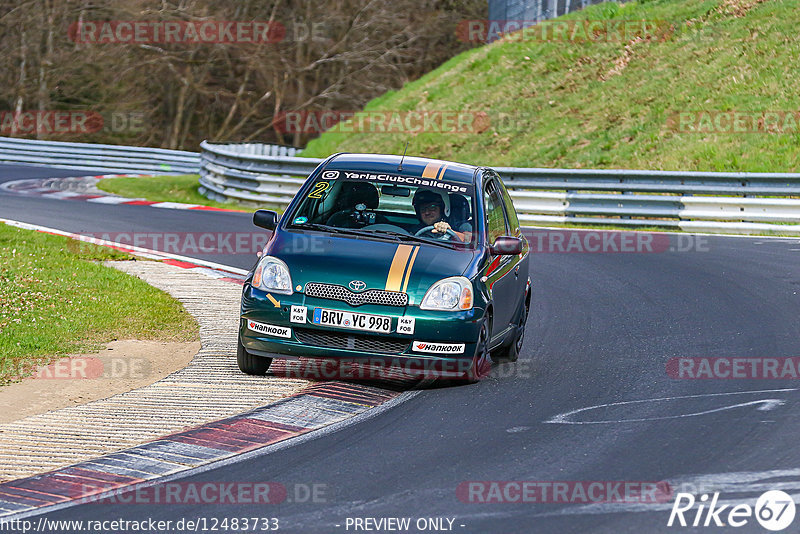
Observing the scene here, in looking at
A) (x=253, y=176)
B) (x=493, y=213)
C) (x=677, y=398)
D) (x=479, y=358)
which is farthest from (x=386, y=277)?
(x=253, y=176)

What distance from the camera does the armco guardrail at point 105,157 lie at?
116 feet

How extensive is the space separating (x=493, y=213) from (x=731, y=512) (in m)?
4.60

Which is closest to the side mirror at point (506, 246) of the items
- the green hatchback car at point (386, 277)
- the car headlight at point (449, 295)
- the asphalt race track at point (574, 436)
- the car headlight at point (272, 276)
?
the green hatchback car at point (386, 277)

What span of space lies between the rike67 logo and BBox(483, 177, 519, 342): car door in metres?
3.35

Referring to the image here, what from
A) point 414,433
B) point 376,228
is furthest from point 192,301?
point 414,433

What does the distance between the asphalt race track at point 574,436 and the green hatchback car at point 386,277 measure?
43 cm

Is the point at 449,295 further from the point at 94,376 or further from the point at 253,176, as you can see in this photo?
the point at 253,176

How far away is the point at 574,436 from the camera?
7.05 m

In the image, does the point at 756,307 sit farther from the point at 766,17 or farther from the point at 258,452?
the point at 766,17

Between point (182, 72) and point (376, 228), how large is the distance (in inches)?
1641

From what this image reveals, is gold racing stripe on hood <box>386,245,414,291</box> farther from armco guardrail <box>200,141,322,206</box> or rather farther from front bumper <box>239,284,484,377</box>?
armco guardrail <box>200,141,322,206</box>

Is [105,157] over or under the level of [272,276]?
over

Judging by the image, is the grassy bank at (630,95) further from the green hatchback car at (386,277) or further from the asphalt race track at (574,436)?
the green hatchback car at (386,277)

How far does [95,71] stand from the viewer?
154 feet
